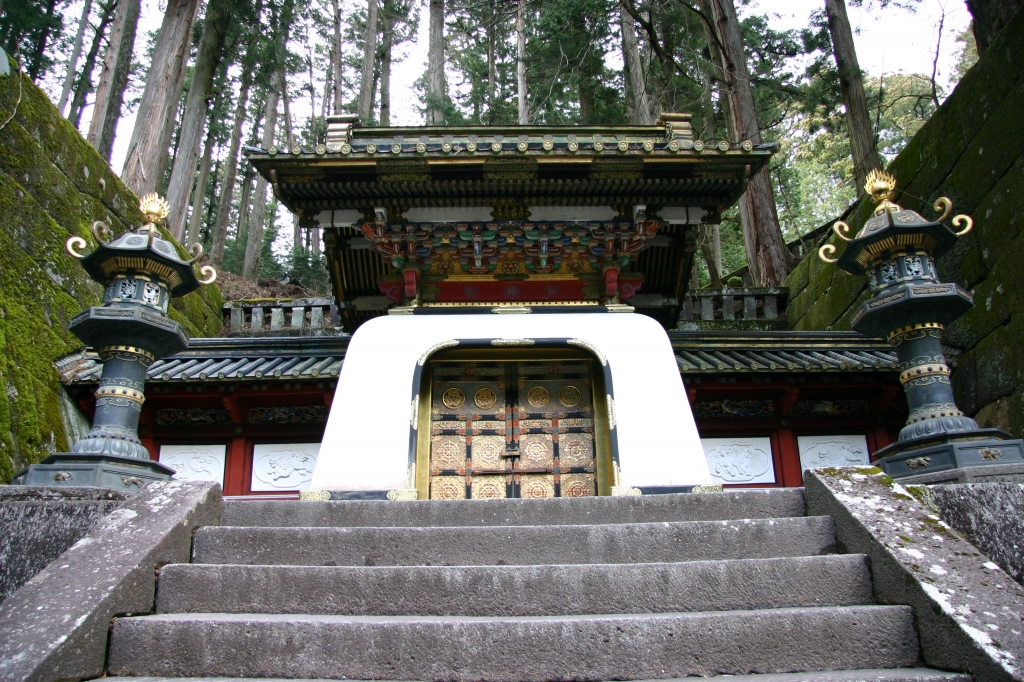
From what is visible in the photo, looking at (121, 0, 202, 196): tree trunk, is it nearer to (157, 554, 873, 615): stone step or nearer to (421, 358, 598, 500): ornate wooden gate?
(421, 358, 598, 500): ornate wooden gate

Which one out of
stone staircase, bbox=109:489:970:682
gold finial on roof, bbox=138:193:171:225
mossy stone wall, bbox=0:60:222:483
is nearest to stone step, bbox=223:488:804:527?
stone staircase, bbox=109:489:970:682

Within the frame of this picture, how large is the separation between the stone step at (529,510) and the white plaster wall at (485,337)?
2019 millimetres

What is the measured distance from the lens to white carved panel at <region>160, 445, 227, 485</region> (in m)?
7.99

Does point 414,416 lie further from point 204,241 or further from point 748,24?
point 204,241

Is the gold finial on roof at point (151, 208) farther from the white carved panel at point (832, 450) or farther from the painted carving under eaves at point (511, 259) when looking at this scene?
the white carved panel at point (832, 450)

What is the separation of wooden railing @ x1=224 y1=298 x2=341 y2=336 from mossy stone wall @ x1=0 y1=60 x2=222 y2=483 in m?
2.66

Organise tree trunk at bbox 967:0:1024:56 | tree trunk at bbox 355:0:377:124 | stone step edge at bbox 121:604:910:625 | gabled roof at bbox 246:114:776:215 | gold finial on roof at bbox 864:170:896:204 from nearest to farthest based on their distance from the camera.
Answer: stone step edge at bbox 121:604:910:625
gold finial on roof at bbox 864:170:896:204
gabled roof at bbox 246:114:776:215
tree trunk at bbox 967:0:1024:56
tree trunk at bbox 355:0:377:124

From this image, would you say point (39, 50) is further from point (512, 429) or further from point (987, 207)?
point (987, 207)

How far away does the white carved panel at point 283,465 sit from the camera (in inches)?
316

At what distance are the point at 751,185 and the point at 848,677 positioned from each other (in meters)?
11.9

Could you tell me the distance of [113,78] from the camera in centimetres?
1589

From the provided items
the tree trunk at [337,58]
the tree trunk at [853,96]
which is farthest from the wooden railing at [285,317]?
the tree trunk at [337,58]

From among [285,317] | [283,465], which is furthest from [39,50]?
[283,465]

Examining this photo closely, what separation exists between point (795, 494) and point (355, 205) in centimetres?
547
